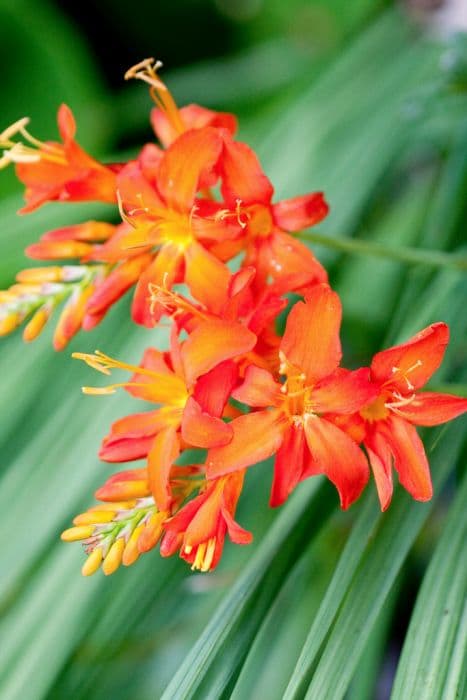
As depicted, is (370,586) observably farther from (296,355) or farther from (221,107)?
(221,107)

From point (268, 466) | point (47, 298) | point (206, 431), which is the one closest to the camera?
point (206, 431)

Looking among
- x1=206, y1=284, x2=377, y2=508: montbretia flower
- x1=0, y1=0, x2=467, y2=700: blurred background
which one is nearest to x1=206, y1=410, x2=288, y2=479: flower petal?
x1=206, y1=284, x2=377, y2=508: montbretia flower

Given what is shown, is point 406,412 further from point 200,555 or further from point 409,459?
point 200,555

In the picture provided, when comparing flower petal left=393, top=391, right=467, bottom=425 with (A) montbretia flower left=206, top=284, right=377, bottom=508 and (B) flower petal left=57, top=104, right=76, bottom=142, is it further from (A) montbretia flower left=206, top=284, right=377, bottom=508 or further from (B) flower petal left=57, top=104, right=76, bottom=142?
(B) flower petal left=57, top=104, right=76, bottom=142

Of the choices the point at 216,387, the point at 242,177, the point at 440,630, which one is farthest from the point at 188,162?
the point at 440,630

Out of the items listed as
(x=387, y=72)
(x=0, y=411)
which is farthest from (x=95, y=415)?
(x=387, y=72)

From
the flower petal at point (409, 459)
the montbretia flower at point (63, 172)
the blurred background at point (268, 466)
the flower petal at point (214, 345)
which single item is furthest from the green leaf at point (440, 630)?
the montbretia flower at point (63, 172)
